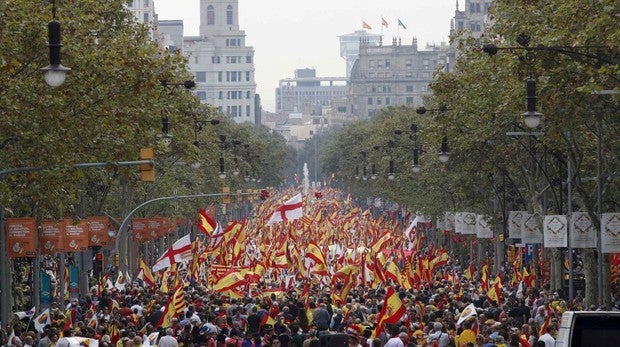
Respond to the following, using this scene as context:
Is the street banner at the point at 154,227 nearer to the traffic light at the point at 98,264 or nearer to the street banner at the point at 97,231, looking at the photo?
the traffic light at the point at 98,264

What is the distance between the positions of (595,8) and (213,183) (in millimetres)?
67538

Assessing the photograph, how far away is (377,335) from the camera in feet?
103

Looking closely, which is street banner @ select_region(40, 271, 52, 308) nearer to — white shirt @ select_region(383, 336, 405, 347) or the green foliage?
the green foliage

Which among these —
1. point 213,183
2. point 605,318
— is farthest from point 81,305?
point 213,183

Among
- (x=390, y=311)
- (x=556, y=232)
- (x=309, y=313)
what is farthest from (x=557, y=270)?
(x=390, y=311)

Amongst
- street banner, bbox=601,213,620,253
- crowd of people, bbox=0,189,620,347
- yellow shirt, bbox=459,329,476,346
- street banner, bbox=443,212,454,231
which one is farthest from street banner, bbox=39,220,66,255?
street banner, bbox=443,212,454,231

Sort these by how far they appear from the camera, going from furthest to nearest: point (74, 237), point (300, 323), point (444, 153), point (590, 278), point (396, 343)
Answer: point (590, 278), point (444, 153), point (74, 237), point (300, 323), point (396, 343)

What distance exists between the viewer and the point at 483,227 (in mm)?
63938

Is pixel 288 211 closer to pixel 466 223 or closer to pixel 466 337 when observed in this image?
pixel 466 223

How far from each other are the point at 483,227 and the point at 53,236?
24328mm

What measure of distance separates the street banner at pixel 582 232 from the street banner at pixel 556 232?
321mm

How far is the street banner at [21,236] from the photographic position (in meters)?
39.4

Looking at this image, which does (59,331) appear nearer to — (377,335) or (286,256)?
(377,335)

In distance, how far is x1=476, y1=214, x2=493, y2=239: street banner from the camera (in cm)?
6331
